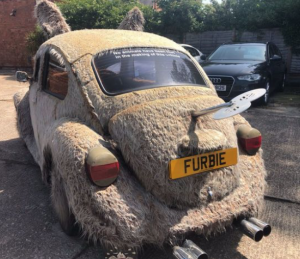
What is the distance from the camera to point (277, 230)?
2852 millimetres

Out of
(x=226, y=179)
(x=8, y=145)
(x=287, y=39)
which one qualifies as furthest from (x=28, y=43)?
(x=226, y=179)

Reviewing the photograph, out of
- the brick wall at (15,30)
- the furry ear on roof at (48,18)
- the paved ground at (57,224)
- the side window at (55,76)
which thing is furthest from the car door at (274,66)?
the brick wall at (15,30)

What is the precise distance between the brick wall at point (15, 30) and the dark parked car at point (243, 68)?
12.3 metres

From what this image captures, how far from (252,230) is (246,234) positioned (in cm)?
9

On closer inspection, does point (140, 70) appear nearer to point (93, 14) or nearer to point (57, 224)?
point (57, 224)

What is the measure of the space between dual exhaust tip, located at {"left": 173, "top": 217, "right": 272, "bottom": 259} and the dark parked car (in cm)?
538

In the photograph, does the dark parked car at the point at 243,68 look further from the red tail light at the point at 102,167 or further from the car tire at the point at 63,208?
the red tail light at the point at 102,167

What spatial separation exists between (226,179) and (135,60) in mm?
1486

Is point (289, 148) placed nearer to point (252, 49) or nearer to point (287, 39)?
point (252, 49)

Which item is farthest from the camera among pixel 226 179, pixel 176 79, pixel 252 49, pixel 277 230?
pixel 252 49

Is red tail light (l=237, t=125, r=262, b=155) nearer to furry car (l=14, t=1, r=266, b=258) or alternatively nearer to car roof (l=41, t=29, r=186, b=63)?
furry car (l=14, t=1, r=266, b=258)

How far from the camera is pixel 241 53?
27.9 feet

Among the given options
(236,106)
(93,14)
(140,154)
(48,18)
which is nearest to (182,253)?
(140,154)

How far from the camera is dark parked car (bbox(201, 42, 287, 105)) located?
7.38 meters
